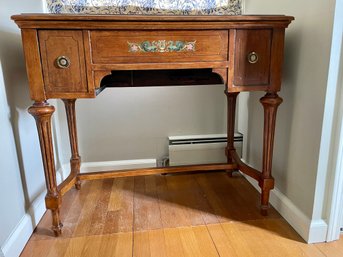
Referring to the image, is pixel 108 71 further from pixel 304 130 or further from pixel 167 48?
pixel 304 130

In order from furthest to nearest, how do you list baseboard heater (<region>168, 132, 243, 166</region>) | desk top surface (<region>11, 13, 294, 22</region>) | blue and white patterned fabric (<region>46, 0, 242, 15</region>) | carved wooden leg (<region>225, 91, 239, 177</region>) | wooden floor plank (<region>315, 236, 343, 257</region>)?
baseboard heater (<region>168, 132, 243, 166</region>)
carved wooden leg (<region>225, 91, 239, 177</region>)
blue and white patterned fabric (<region>46, 0, 242, 15</region>)
wooden floor plank (<region>315, 236, 343, 257</region>)
desk top surface (<region>11, 13, 294, 22</region>)

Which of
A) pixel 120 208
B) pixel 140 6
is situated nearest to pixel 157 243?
pixel 120 208

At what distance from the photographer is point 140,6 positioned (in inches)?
55.2

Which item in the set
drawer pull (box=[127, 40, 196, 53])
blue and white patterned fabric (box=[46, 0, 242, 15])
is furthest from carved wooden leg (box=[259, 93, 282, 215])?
blue and white patterned fabric (box=[46, 0, 242, 15])

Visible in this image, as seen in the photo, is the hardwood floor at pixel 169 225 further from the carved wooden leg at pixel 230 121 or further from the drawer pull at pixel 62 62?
the drawer pull at pixel 62 62

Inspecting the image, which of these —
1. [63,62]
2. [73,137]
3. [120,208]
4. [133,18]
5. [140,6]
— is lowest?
[120,208]

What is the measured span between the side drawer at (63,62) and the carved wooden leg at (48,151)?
2.4 inches

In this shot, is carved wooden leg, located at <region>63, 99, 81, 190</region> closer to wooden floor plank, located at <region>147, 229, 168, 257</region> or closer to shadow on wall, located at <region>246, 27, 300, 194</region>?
wooden floor plank, located at <region>147, 229, 168, 257</region>

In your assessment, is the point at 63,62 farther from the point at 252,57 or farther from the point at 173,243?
the point at 173,243

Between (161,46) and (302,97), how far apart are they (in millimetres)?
570

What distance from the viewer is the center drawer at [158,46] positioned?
3.11 ft

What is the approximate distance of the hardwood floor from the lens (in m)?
1.02

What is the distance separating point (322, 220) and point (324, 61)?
22.9 inches

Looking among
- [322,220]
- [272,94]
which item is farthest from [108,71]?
[322,220]
